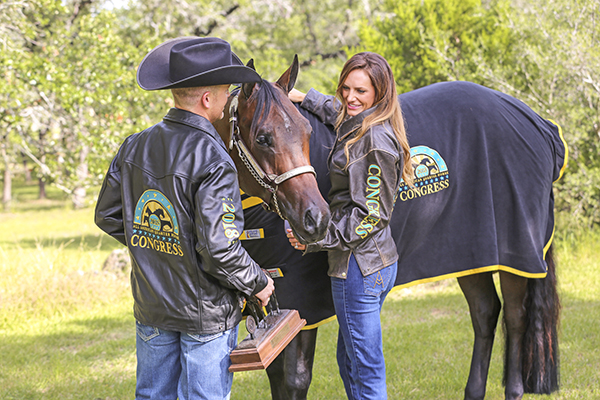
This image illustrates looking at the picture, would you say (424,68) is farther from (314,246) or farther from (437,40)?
(314,246)

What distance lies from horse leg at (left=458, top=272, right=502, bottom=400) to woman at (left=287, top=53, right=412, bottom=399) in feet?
3.97

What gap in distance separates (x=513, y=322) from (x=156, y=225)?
2.39 meters

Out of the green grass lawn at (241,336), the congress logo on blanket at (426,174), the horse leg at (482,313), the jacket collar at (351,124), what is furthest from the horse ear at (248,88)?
the green grass lawn at (241,336)

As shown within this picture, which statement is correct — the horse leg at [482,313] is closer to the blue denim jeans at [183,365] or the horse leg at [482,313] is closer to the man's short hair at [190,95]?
the blue denim jeans at [183,365]

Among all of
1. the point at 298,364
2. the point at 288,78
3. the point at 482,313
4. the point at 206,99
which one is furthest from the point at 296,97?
the point at 482,313

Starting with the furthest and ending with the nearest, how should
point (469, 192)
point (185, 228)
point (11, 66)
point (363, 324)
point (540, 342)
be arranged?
point (11, 66)
point (540, 342)
point (469, 192)
point (363, 324)
point (185, 228)

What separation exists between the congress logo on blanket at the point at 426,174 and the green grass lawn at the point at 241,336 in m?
1.37

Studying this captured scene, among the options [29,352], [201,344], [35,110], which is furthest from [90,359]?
[35,110]

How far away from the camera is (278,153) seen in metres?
2.02

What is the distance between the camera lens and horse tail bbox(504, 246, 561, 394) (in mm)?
3090

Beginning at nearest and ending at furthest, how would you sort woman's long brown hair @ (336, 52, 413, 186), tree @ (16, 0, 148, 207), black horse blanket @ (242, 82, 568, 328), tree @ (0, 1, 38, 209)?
woman's long brown hair @ (336, 52, 413, 186) → black horse blanket @ (242, 82, 568, 328) → tree @ (0, 1, 38, 209) → tree @ (16, 0, 148, 207)

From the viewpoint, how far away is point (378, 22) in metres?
7.35

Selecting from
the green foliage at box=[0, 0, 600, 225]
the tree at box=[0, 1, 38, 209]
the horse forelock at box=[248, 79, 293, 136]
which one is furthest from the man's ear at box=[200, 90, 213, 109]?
the tree at box=[0, 1, 38, 209]

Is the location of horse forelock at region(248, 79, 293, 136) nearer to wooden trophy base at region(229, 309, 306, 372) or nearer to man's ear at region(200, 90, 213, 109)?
man's ear at region(200, 90, 213, 109)
